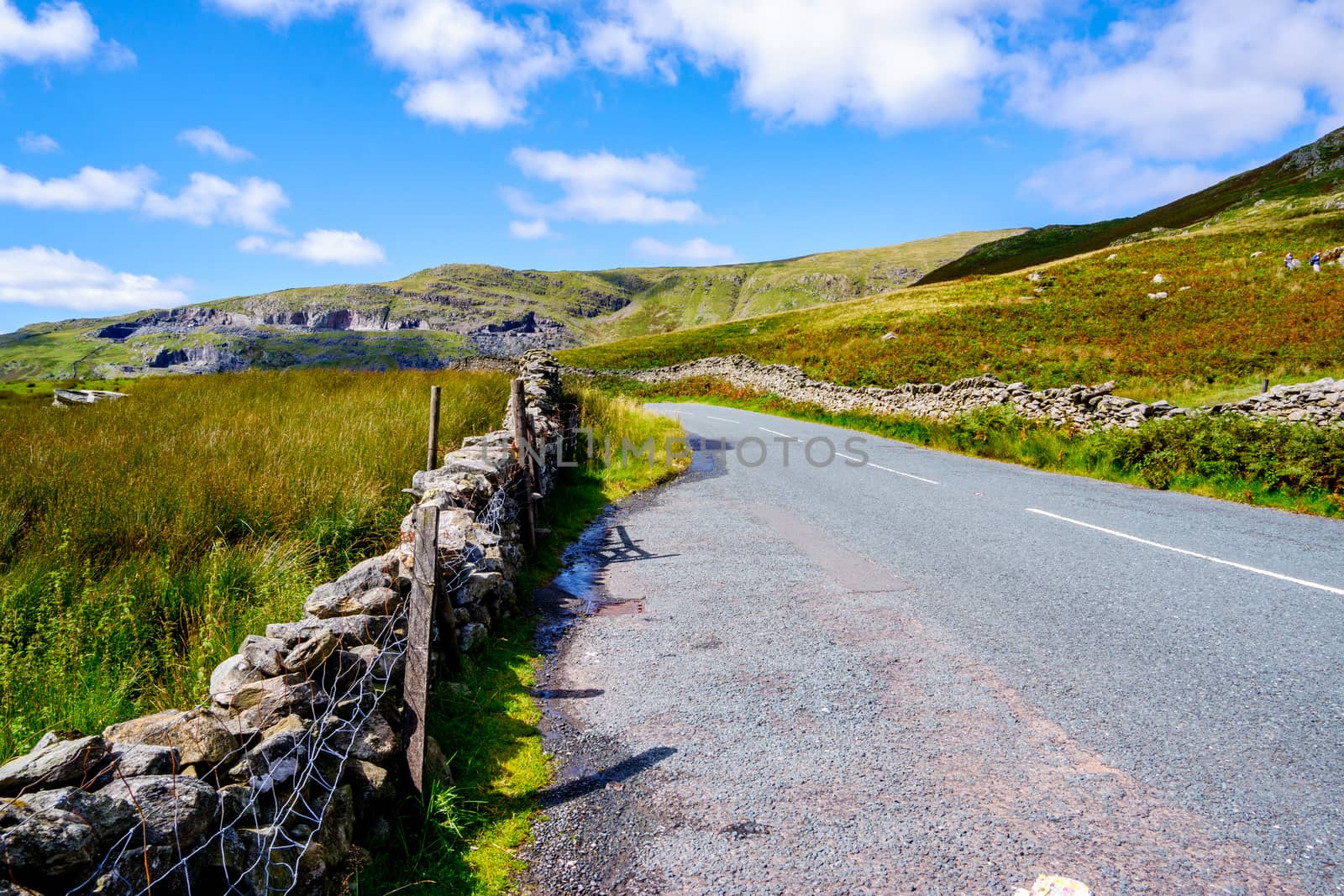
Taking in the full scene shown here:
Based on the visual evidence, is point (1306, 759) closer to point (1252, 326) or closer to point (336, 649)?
point (336, 649)

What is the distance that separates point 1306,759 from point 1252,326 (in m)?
32.3

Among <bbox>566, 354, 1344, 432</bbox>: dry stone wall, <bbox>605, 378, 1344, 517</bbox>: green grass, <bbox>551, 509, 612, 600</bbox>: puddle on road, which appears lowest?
<bbox>551, 509, 612, 600</bbox>: puddle on road

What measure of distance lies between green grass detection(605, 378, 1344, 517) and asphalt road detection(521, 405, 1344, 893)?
99.3 inches

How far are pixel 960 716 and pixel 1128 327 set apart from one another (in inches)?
1409

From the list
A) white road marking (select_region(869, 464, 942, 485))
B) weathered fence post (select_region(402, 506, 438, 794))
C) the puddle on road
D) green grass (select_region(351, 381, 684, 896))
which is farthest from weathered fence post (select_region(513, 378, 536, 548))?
A: white road marking (select_region(869, 464, 942, 485))

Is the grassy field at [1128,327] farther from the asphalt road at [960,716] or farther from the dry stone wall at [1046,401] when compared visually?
the asphalt road at [960,716]

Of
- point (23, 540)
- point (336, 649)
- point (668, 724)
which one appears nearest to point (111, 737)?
→ point (336, 649)

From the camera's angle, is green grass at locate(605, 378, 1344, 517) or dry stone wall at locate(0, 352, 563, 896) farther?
green grass at locate(605, 378, 1344, 517)

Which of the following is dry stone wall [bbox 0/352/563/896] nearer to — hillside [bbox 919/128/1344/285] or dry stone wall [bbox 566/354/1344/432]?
dry stone wall [bbox 566/354/1344/432]

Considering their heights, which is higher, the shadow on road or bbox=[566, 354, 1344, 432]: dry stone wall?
bbox=[566, 354, 1344, 432]: dry stone wall

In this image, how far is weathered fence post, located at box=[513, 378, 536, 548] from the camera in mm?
8375

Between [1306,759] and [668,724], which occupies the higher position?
[1306,759]

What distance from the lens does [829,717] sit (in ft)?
14.5

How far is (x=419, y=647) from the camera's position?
3799mm
